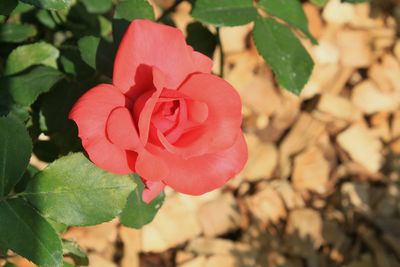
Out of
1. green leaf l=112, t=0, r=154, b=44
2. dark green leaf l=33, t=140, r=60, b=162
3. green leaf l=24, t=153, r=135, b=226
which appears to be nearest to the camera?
green leaf l=24, t=153, r=135, b=226

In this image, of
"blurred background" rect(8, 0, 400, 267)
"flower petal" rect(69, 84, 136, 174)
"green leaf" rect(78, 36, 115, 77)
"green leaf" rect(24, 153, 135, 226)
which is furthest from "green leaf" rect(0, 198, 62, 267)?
"blurred background" rect(8, 0, 400, 267)

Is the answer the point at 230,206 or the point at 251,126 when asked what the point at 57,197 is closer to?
the point at 230,206

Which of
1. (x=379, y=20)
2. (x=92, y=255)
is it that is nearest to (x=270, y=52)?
(x=92, y=255)

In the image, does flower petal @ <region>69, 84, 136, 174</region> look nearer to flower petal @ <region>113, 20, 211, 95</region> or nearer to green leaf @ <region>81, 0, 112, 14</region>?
flower petal @ <region>113, 20, 211, 95</region>

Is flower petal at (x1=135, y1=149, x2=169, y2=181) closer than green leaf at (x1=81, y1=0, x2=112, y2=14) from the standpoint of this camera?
Yes

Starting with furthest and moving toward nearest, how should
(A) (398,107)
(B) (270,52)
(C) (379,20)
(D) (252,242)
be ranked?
1. (C) (379,20)
2. (A) (398,107)
3. (D) (252,242)
4. (B) (270,52)

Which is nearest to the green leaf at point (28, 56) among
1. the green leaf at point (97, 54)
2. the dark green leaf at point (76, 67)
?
the dark green leaf at point (76, 67)
